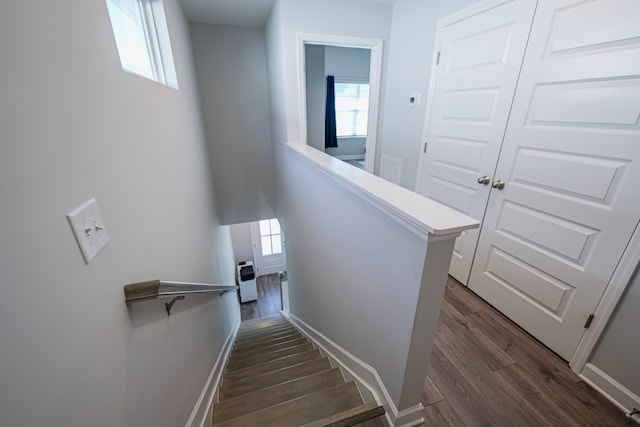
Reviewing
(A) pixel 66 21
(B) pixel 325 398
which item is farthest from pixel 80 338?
(B) pixel 325 398

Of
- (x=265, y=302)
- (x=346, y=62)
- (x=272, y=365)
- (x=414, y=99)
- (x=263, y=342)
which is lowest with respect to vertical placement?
(x=265, y=302)

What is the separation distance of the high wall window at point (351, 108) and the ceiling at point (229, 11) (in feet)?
11.6

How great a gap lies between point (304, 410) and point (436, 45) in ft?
8.94

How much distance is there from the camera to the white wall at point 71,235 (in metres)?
0.45

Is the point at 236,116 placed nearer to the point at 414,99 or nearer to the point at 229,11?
the point at 229,11

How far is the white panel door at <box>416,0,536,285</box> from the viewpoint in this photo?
1649 millimetres

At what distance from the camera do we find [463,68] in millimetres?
1949

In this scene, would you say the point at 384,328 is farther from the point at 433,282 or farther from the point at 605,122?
the point at 605,122

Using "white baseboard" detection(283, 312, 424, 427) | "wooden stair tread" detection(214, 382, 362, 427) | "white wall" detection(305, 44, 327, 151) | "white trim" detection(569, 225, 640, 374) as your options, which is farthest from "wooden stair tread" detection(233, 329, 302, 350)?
"white wall" detection(305, 44, 327, 151)

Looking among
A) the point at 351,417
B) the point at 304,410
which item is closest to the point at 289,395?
the point at 304,410

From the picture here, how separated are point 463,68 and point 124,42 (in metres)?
2.17

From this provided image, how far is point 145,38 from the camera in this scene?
5.39 feet

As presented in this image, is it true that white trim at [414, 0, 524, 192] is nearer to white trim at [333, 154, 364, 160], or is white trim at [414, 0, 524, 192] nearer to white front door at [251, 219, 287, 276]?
white front door at [251, 219, 287, 276]

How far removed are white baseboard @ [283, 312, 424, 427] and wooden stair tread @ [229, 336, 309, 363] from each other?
0.76 m
